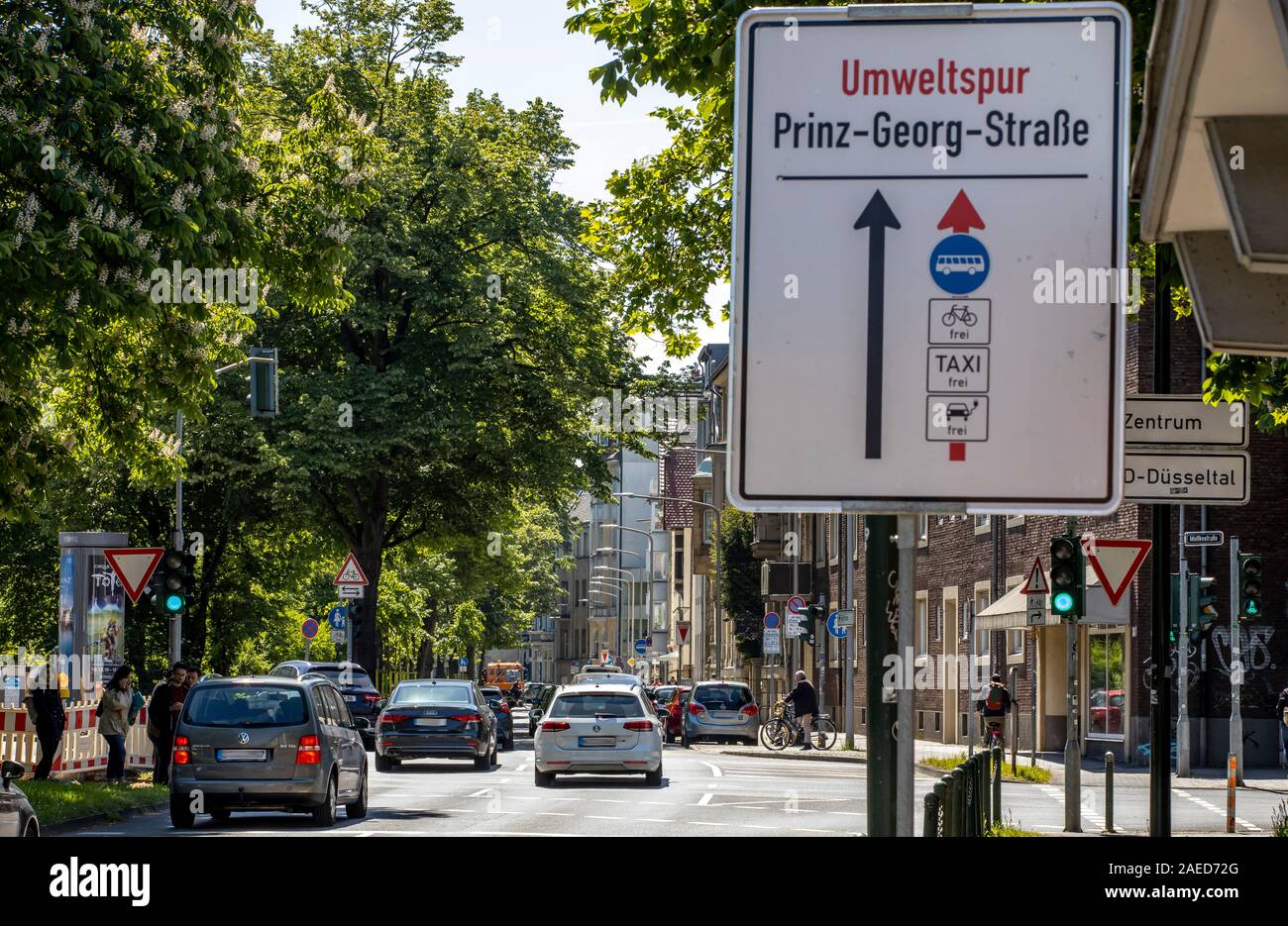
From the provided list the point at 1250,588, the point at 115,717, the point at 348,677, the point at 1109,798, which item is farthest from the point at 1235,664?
the point at 348,677

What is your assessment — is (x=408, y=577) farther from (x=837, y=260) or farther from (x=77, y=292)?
(x=837, y=260)

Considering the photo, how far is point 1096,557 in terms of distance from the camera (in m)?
18.3

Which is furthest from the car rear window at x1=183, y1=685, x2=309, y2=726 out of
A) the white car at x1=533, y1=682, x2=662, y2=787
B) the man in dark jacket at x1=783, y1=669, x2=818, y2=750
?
the man in dark jacket at x1=783, y1=669, x2=818, y2=750

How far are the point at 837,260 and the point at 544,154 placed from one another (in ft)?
142

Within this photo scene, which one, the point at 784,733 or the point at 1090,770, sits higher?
the point at 1090,770

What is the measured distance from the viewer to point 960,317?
4066mm

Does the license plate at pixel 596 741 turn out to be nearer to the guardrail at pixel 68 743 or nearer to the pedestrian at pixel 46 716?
the guardrail at pixel 68 743

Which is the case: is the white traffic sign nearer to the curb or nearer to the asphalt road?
the asphalt road

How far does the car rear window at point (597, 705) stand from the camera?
1123 inches

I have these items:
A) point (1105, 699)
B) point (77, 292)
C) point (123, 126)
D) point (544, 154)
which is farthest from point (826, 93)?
point (544, 154)

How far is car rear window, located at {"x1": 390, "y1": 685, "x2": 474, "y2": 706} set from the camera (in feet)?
105

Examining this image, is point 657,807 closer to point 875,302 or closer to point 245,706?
point 245,706

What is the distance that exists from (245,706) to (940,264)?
56.4 ft

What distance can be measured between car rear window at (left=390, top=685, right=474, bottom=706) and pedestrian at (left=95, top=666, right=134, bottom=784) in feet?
19.1
